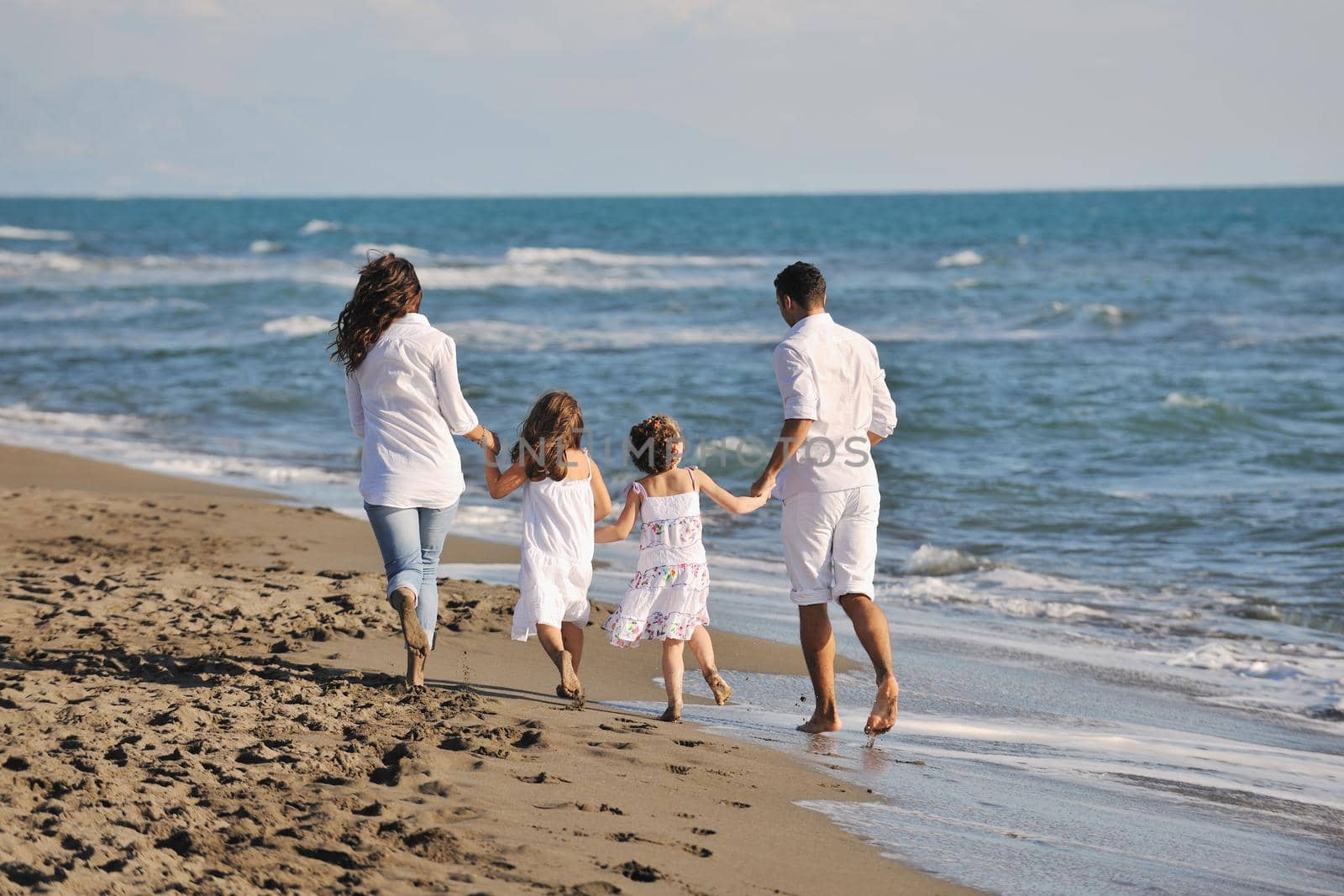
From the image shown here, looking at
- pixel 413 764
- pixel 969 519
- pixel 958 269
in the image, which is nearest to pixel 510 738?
pixel 413 764

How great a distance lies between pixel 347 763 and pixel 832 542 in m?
2.02

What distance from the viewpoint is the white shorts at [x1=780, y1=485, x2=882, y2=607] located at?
488cm

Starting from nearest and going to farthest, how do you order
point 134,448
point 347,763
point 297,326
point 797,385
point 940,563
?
point 347,763 < point 797,385 < point 940,563 < point 134,448 < point 297,326

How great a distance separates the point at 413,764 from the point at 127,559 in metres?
4.35

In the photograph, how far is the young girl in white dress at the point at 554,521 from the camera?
4.89 m

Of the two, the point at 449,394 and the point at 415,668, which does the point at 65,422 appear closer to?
the point at 415,668

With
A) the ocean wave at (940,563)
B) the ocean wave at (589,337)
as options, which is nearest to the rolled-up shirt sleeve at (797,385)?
the ocean wave at (940,563)

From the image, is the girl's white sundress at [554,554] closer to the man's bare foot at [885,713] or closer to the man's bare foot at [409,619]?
the man's bare foot at [409,619]

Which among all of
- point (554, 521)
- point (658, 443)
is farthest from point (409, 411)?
point (658, 443)

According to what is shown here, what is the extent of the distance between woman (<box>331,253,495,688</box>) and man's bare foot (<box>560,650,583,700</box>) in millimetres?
527

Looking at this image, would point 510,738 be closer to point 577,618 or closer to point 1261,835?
point 577,618

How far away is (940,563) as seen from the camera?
8.60 m

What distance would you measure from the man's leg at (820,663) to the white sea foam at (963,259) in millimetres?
37416

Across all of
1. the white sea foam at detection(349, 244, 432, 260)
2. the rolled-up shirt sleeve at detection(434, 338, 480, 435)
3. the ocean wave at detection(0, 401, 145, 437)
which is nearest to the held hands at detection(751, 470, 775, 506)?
the rolled-up shirt sleeve at detection(434, 338, 480, 435)
